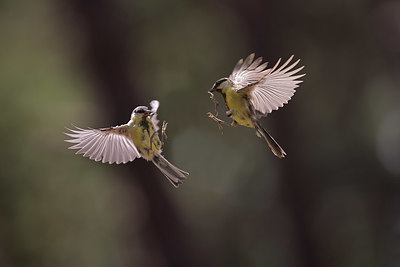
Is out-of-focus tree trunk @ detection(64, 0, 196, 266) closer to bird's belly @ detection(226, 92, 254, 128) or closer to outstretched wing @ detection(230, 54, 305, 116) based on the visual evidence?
outstretched wing @ detection(230, 54, 305, 116)

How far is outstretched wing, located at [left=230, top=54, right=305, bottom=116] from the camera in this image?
6.33ft

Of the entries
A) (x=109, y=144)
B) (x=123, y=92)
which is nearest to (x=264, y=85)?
(x=109, y=144)

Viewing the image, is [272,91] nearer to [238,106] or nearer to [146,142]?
[238,106]

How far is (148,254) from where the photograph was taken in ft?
23.7

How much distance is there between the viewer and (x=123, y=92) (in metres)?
6.40

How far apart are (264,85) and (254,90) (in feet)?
0.26

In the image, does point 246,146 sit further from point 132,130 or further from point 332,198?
point 132,130

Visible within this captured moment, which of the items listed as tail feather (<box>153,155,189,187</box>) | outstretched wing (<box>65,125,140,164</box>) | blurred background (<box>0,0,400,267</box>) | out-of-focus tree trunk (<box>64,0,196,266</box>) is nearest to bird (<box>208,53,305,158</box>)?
tail feather (<box>153,155,189,187</box>)

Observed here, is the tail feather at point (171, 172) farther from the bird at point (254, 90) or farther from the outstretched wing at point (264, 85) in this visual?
the outstretched wing at point (264, 85)

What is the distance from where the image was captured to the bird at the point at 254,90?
1887 mm

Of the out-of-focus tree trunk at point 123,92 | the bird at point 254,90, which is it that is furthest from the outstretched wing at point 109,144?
the out-of-focus tree trunk at point 123,92

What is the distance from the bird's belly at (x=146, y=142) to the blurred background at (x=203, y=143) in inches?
171

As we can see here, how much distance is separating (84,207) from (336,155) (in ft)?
10.9

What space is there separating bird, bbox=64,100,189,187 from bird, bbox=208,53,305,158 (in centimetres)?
27
